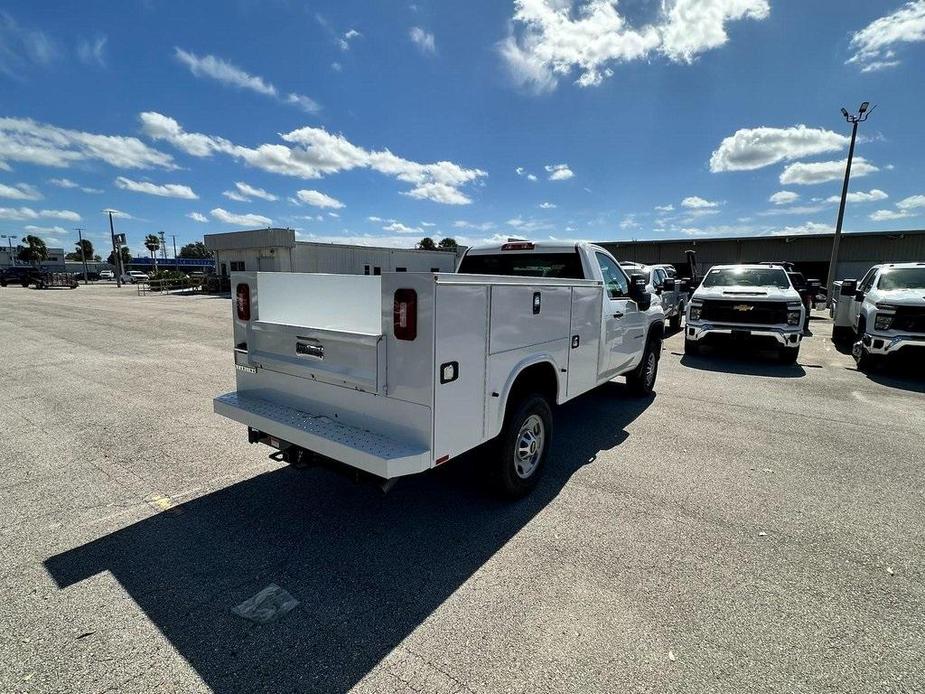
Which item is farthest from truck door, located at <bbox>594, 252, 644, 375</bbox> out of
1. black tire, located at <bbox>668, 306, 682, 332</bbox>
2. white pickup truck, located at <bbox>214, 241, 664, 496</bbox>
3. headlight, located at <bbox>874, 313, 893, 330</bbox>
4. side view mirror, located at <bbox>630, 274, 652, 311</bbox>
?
black tire, located at <bbox>668, 306, 682, 332</bbox>

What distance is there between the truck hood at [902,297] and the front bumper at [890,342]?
58 cm

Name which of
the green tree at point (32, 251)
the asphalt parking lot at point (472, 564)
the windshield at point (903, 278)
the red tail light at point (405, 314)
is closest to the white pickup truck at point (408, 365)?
the red tail light at point (405, 314)

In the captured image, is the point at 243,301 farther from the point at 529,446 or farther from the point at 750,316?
the point at 750,316

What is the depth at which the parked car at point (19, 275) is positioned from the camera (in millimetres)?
41684

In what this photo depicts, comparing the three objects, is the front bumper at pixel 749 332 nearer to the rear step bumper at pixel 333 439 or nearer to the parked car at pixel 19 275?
the rear step bumper at pixel 333 439

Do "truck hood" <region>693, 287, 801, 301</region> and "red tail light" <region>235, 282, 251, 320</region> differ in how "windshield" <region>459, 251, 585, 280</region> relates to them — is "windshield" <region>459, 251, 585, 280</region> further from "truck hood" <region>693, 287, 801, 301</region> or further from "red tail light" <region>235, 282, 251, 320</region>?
"truck hood" <region>693, 287, 801, 301</region>

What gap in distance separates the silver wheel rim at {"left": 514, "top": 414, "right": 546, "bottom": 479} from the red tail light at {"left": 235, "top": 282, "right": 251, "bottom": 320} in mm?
2359

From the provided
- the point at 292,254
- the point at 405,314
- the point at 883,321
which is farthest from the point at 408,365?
the point at 292,254

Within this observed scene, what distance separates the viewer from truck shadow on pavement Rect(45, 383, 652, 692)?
2260 mm

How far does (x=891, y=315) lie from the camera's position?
8.27m

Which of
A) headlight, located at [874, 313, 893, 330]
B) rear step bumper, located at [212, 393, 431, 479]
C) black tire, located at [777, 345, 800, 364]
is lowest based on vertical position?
black tire, located at [777, 345, 800, 364]

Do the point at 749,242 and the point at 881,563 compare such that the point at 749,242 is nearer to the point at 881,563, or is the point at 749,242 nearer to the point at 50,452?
the point at 881,563

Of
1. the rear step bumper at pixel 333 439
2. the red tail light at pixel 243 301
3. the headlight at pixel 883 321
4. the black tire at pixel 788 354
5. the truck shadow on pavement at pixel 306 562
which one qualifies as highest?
the red tail light at pixel 243 301

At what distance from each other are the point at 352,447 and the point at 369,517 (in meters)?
1.03
